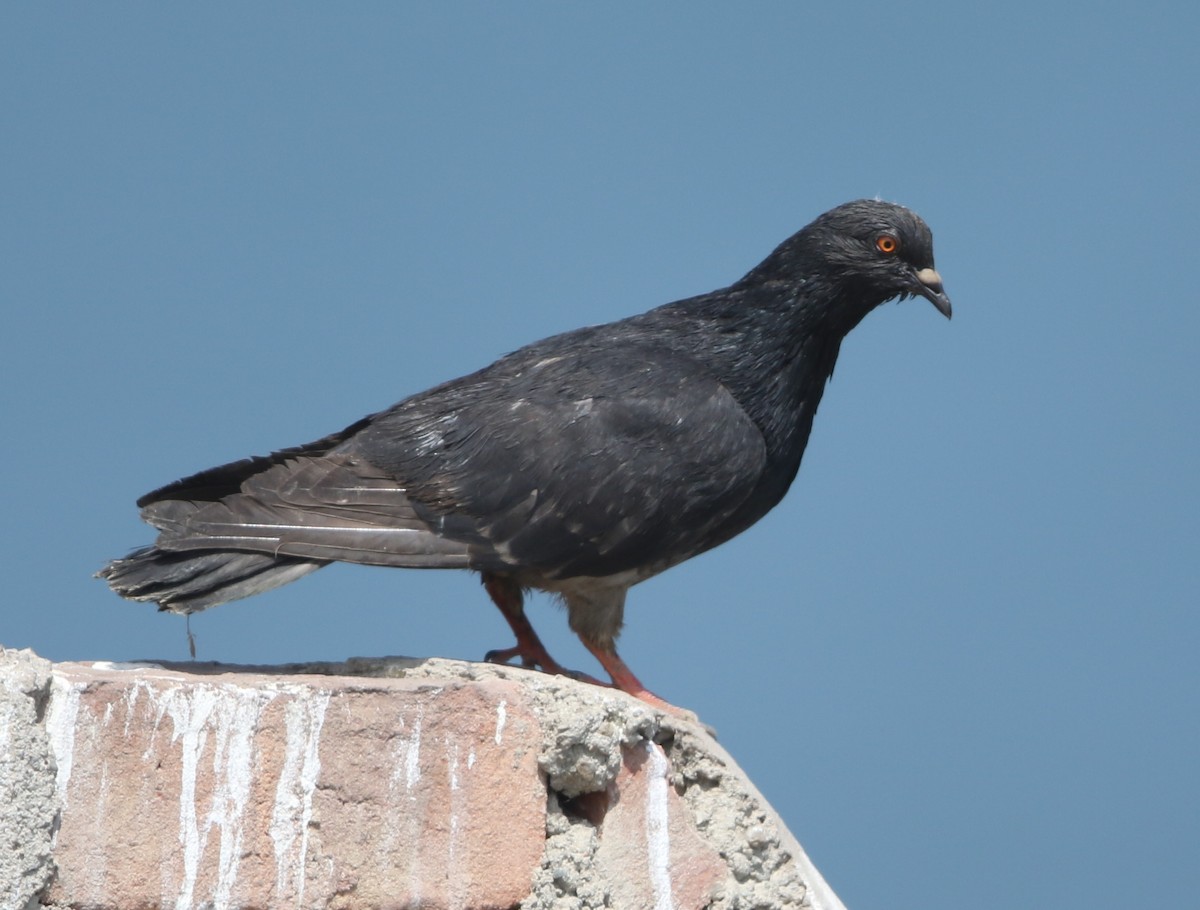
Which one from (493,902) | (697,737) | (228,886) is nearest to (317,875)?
(228,886)

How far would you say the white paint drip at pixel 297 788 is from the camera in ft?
12.5

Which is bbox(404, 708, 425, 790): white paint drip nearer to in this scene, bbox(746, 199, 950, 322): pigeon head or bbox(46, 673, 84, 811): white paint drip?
bbox(46, 673, 84, 811): white paint drip

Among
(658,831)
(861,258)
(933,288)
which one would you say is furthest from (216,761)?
(933,288)

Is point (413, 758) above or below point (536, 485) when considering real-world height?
below

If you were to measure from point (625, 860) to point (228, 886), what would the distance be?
41.6 inches

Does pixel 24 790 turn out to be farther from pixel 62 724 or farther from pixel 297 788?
pixel 297 788

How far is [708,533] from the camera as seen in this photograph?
582 centimetres

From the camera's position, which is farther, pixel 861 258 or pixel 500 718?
pixel 861 258

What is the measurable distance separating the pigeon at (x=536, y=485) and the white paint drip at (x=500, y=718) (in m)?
1.42

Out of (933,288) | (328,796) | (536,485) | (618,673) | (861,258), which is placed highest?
(861,258)

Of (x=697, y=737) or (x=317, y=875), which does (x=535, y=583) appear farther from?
(x=317, y=875)

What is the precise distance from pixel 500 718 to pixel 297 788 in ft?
1.77

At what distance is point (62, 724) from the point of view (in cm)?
379

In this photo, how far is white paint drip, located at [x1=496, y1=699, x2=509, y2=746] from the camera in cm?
406
